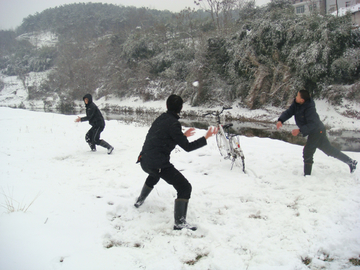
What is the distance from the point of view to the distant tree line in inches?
606

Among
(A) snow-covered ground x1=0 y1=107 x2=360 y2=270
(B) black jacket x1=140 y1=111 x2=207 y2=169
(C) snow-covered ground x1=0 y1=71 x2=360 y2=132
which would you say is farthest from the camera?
(C) snow-covered ground x1=0 y1=71 x2=360 y2=132

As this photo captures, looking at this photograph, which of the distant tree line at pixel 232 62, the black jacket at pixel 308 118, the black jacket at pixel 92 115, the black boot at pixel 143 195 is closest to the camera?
the black boot at pixel 143 195

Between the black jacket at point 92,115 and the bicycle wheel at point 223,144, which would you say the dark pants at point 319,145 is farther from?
the black jacket at point 92,115

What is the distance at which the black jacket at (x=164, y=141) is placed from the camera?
2.91 meters

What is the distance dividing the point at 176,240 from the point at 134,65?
3268 cm

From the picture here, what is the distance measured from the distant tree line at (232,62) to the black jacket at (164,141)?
16.2m

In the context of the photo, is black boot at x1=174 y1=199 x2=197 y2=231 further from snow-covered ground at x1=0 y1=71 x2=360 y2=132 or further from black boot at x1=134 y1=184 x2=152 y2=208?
snow-covered ground at x1=0 y1=71 x2=360 y2=132

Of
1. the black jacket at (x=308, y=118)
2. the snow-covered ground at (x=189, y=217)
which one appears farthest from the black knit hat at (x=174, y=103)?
the black jacket at (x=308, y=118)

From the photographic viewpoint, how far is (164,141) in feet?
9.80

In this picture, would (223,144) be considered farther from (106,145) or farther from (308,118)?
(106,145)

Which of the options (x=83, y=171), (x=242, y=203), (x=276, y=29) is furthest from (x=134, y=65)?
(x=242, y=203)

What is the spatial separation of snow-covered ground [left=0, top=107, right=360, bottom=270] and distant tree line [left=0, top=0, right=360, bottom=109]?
41.6ft

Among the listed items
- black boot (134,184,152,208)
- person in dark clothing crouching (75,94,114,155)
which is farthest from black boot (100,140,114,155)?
black boot (134,184,152,208)

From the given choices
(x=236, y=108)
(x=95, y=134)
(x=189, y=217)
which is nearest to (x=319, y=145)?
(x=189, y=217)
